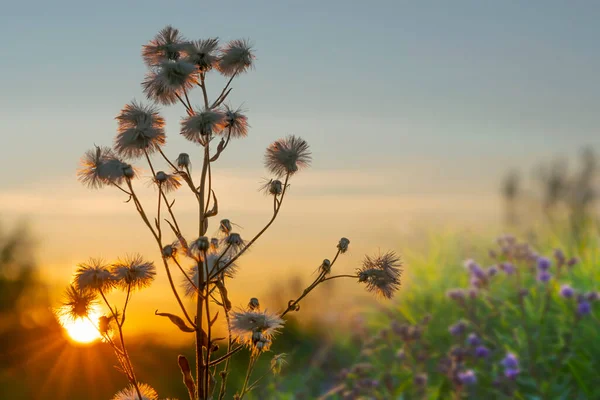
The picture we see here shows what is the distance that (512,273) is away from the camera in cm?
519

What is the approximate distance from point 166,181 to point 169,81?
276 millimetres

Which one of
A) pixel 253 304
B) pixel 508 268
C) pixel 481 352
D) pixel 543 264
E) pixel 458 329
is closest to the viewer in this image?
pixel 253 304

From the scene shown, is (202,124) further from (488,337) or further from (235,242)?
(488,337)

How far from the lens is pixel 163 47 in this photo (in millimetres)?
1962

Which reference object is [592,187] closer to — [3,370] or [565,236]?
[565,236]

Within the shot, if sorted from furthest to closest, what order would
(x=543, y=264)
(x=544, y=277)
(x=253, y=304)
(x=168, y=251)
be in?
(x=543, y=264), (x=544, y=277), (x=253, y=304), (x=168, y=251)

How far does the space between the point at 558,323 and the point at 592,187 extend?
4966 millimetres

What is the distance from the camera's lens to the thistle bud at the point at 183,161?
1834 mm

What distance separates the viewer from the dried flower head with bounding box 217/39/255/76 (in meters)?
1.97

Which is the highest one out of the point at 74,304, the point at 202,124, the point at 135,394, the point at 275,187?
the point at 202,124

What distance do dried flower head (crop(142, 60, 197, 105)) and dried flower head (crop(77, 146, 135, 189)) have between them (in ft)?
0.68

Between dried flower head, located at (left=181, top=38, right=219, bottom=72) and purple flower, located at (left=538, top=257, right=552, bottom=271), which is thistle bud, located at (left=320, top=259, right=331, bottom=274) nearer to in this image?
dried flower head, located at (left=181, top=38, right=219, bottom=72)

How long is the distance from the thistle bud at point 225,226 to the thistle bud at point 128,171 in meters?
0.28

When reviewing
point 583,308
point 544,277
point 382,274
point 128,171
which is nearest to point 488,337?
point 544,277
